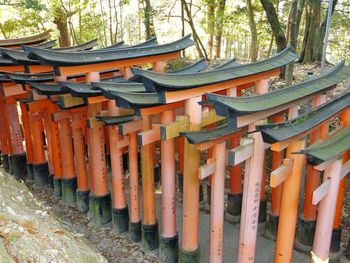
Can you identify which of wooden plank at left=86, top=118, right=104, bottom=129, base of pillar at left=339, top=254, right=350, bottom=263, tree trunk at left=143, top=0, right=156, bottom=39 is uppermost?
tree trunk at left=143, top=0, right=156, bottom=39

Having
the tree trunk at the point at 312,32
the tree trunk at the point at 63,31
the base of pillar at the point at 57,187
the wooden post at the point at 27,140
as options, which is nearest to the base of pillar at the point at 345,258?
the base of pillar at the point at 57,187

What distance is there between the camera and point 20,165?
9188 mm

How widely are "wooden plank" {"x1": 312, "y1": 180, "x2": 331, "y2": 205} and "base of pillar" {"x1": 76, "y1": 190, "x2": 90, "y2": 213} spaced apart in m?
4.85

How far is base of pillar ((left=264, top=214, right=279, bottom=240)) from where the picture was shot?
6.33 m

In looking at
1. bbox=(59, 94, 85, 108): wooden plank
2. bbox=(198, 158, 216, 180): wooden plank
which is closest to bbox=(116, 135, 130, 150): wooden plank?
bbox=(59, 94, 85, 108): wooden plank

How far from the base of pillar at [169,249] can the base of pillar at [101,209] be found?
167 centimetres

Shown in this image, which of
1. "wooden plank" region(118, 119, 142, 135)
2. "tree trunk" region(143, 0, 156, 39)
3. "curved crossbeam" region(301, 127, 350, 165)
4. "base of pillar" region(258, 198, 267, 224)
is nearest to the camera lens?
"curved crossbeam" region(301, 127, 350, 165)

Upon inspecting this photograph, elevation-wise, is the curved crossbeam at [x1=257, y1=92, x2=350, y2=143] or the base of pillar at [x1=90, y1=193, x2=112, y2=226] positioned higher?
the curved crossbeam at [x1=257, y1=92, x2=350, y2=143]

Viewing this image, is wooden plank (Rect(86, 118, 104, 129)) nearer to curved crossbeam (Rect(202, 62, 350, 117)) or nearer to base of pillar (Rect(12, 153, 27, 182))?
curved crossbeam (Rect(202, 62, 350, 117))

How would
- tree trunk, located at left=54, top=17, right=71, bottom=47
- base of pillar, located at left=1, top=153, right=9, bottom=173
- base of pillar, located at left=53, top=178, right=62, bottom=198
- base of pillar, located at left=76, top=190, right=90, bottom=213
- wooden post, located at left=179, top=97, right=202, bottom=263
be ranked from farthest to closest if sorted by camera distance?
tree trunk, located at left=54, top=17, right=71, bottom=47, base of pillar, located at left=1, top=153, right=9, bottom=173, base of pillar, located at left=53, top=178, right=62, bottom=198, base of pillar, located at left=76, top=190, right=90, bottom=213, wooden post, located at left=179, top=97, right=202, bottom=263

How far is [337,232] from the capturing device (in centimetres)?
561

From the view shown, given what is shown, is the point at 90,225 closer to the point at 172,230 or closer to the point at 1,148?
the point at 172,230

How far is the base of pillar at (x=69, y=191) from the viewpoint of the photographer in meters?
7.76

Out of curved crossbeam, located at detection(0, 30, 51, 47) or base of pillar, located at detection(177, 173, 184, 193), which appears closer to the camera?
base of pillar, located at detection(177, 173, 184, 193)
